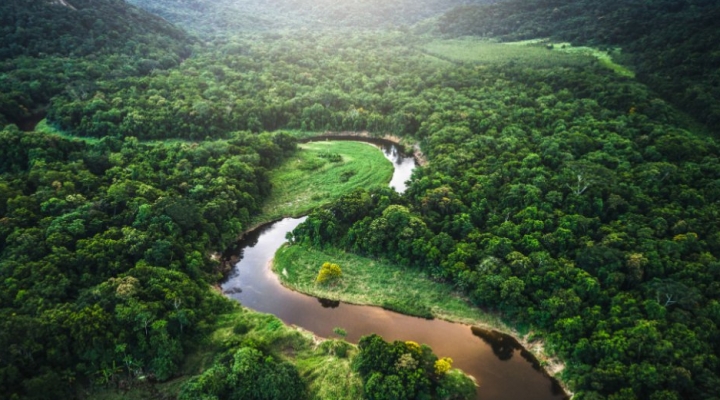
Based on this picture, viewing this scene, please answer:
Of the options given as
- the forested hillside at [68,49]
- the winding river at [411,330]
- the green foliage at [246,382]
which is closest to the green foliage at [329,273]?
the winding river at [411,330]

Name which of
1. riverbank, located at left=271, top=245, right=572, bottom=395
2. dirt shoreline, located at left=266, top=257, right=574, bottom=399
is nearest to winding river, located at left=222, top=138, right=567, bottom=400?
dirt shoreline, located at left=266, top=257, right=574, bottom=399

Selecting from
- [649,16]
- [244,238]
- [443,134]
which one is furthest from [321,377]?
[649,16]

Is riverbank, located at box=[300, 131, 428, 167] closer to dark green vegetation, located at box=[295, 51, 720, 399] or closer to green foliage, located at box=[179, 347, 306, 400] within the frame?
dark green vegetation, located at box=[295, 51, 720, 399]

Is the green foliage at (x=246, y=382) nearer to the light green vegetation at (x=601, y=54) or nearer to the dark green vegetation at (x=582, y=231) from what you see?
the dark green vegetation at (x=582, y=231)

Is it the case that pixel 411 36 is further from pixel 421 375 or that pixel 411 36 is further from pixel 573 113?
pixel 421 375

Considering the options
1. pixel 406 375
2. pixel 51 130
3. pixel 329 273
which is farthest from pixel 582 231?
pixel 51 130

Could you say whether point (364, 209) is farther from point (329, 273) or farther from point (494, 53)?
point (494, 53)
